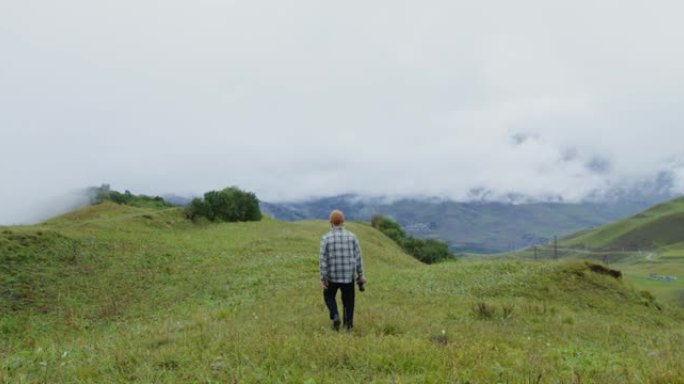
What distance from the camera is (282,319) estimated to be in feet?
49.1

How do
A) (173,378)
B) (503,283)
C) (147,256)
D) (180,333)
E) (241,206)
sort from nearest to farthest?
(173,378) → (180,333) → (503,283) → (147,256) → (241,206)

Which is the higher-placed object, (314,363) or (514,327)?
(314,363)

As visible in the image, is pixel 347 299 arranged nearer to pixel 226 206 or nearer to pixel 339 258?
pixel 339 258

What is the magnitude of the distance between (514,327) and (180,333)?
10083 millimetres

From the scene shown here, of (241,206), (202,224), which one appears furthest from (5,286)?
(241,206)

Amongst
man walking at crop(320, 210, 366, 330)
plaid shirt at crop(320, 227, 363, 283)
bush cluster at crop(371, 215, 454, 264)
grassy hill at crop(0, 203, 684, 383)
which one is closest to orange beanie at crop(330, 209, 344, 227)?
man walking at crop(320, 210, 366, 330)

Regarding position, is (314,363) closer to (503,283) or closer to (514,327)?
(514,327)

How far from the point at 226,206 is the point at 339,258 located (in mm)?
62318

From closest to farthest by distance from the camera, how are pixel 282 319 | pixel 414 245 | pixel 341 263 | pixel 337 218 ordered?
pixel 341 263 → pixel 337 218 → pixel 282 319 → pixel 414 245

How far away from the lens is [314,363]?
880cm

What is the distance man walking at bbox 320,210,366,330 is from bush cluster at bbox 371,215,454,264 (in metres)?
82.4

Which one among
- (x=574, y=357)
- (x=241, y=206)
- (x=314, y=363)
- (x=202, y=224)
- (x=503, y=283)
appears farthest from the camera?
(x=241, y=206)

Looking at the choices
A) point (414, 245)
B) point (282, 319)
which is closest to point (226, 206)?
point (414, 245)

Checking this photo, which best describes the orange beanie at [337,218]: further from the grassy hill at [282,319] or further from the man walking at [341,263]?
the grassy hill at [282,319]
